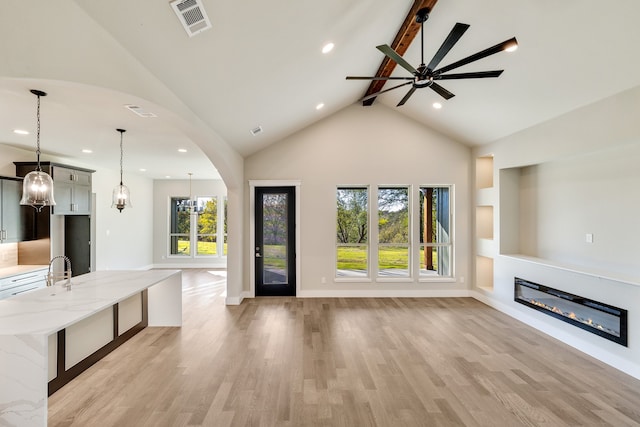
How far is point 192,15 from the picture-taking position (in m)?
1.96

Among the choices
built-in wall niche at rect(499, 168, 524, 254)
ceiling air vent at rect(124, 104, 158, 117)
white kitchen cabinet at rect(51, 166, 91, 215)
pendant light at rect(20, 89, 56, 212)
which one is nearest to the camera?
pendant light at rect(20, 89, 56, 212)

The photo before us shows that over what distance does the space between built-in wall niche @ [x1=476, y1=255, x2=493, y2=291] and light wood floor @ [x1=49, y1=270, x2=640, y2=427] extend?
1204mm

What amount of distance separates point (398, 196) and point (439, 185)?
2.83 feet

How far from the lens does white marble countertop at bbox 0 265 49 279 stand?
14.3ft

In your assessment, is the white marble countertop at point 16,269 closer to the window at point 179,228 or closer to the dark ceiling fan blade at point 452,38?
the window at point 179,228

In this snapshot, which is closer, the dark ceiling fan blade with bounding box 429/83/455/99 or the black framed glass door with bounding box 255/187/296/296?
the dark ceiling fan blade with bounding box 429/83/455/99

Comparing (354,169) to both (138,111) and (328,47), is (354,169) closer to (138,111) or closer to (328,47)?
(328,47)

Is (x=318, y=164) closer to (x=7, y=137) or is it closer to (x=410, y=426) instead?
(x=410, y=426)

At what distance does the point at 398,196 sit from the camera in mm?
6094

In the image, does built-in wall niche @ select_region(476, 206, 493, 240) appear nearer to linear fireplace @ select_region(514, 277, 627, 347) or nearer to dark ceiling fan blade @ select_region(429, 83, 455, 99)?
linear fireplace @ select_region(514, 277, 627, 347)

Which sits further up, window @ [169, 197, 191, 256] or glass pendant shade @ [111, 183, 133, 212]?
glass pendant shade @ [111, 183, 133, 212]

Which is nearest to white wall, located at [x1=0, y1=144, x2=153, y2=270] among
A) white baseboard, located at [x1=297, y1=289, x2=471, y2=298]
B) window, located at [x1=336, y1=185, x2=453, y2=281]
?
white baseboard, located at [x1=297, y1=289, x2=471, y2=298]

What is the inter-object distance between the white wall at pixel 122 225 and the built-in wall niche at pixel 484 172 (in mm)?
8521

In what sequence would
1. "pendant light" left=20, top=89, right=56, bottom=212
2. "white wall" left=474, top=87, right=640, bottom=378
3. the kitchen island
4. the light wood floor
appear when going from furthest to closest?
"white wall" left=474, top=87, right=640, bottom=378, "pendant light" left=20, top=89, right=56, bottom=212, the light wood floor, the kitchen island
